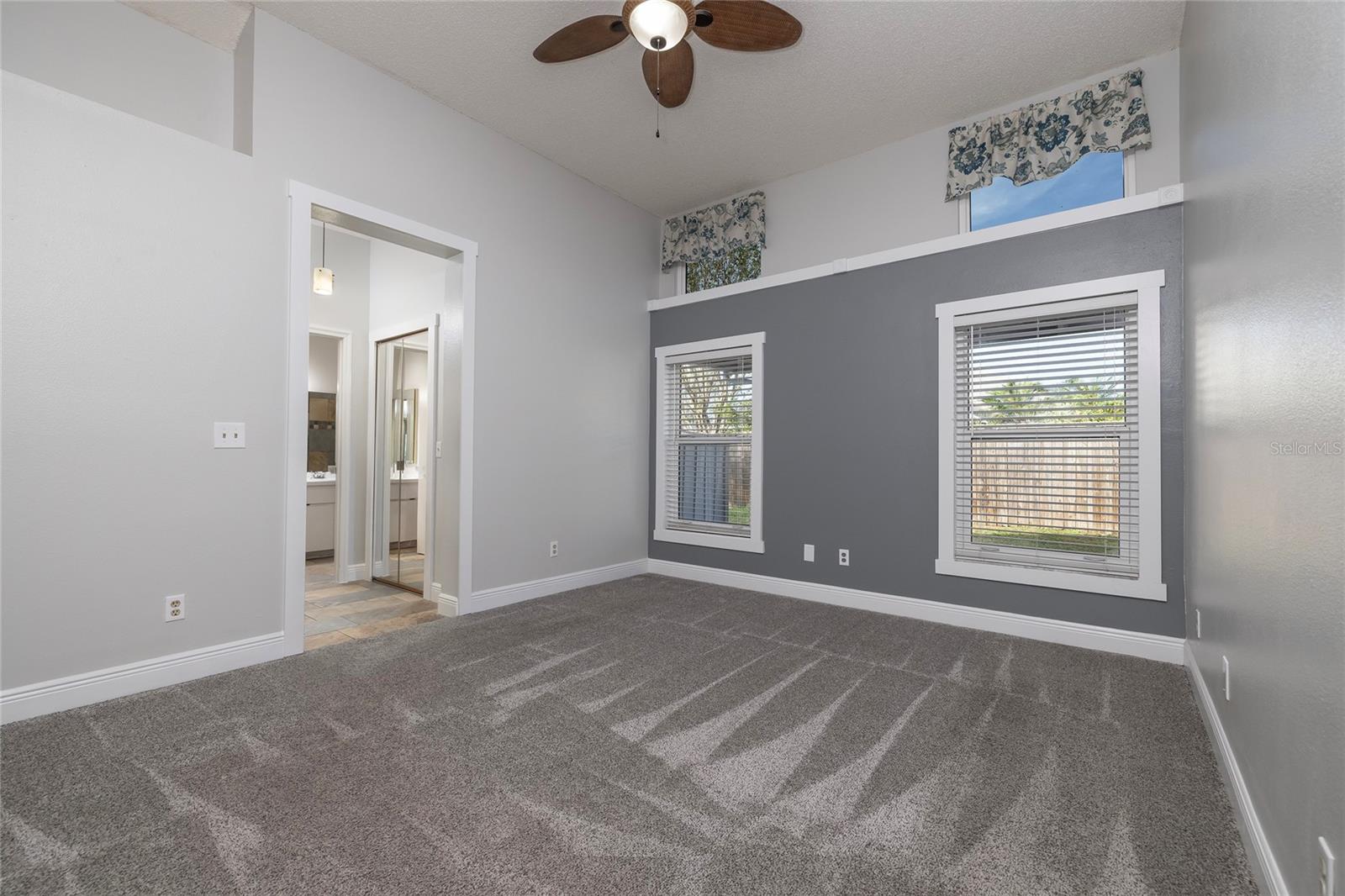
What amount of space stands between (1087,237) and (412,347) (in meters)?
4.87

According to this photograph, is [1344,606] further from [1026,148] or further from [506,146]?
[506,146]

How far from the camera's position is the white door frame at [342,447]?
4953 millimetres

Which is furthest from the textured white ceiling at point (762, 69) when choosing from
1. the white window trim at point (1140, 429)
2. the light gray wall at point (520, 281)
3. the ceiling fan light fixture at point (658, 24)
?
the white window trim at point (1140, 429)

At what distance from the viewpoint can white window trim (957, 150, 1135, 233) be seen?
331 cm

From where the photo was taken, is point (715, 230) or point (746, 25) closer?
point (746, 25)

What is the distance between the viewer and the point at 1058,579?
129 inches

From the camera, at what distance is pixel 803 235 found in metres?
4.55

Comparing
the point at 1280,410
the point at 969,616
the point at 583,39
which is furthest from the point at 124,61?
the point at 969,616

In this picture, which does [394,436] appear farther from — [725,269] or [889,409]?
[889,409]

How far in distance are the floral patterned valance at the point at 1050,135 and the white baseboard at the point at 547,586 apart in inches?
142

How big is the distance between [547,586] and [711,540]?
134 centimetres

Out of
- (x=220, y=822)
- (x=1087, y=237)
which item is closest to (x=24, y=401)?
(x=220, y=822)

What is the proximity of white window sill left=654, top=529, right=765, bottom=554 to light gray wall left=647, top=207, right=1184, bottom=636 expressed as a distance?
59 millimetres

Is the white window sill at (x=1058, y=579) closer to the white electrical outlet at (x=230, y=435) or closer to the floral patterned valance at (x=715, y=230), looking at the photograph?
the floral patterned valance at (x=715, y=230)
